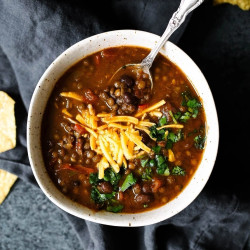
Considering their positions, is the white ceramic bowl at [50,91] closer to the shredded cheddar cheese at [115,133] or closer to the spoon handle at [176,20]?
the spoon handle at [176,20]

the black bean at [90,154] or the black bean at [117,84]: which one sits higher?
the black bean at [117,84]

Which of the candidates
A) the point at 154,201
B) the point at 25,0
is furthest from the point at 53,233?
the point at 25,0

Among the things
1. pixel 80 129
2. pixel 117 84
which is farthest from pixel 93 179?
pixel 117 84

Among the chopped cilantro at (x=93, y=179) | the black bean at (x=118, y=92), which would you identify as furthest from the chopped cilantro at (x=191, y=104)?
the chopped cilantro at (x=93, y=179)

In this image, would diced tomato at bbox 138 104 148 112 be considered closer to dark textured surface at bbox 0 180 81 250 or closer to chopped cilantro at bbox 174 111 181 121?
chopped cilantro at bbox 174 111 181 121

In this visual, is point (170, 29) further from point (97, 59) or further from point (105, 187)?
point (105, 187)
